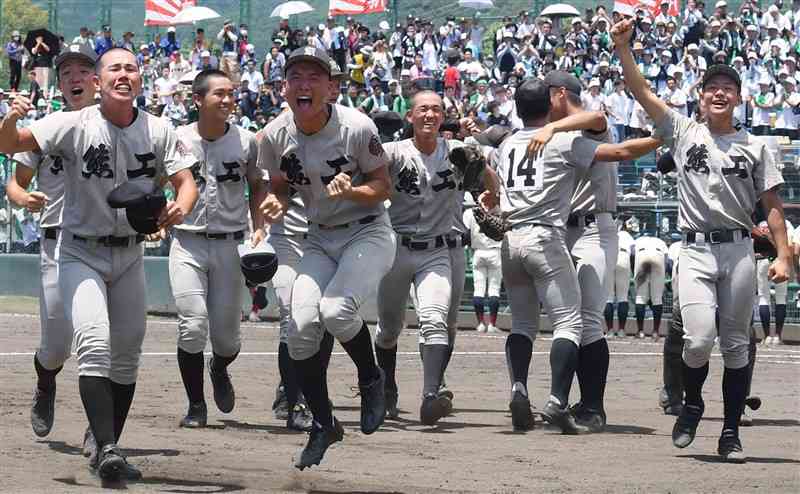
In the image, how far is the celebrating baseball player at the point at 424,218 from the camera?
10.1m

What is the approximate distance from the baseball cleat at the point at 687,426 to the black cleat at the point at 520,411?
129 centimetres

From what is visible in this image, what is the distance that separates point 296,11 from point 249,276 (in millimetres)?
29691

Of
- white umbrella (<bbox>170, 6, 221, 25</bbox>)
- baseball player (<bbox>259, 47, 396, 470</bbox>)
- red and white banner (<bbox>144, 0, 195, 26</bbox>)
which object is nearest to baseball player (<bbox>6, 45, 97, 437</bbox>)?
baseball player (<bbox>259, 47, 396, 470</bbox>)

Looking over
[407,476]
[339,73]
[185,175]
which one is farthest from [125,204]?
[407,476]

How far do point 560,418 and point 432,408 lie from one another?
851 millimetres

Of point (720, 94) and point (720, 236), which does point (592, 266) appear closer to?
point (720, 236)

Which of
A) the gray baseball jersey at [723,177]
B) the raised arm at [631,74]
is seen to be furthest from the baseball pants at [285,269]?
the gray baseball jersey at [723,177]

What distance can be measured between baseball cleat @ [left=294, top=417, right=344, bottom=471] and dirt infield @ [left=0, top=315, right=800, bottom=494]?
119mm

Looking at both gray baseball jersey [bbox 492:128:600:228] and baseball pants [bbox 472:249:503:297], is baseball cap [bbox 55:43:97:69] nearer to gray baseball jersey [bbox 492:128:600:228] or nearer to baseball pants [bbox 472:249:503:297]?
gray baseball jersey [bbox 492:128:600:228]

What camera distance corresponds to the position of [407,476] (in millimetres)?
7672

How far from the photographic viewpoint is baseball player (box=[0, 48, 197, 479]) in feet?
24.1

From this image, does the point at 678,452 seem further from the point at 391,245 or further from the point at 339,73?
the point at 339,73

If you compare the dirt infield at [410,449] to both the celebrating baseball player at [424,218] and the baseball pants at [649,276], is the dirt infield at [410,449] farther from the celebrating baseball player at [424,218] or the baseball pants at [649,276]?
the baseball pants at [649,276]

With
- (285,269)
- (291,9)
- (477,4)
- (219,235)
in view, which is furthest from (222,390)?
(291,9)
